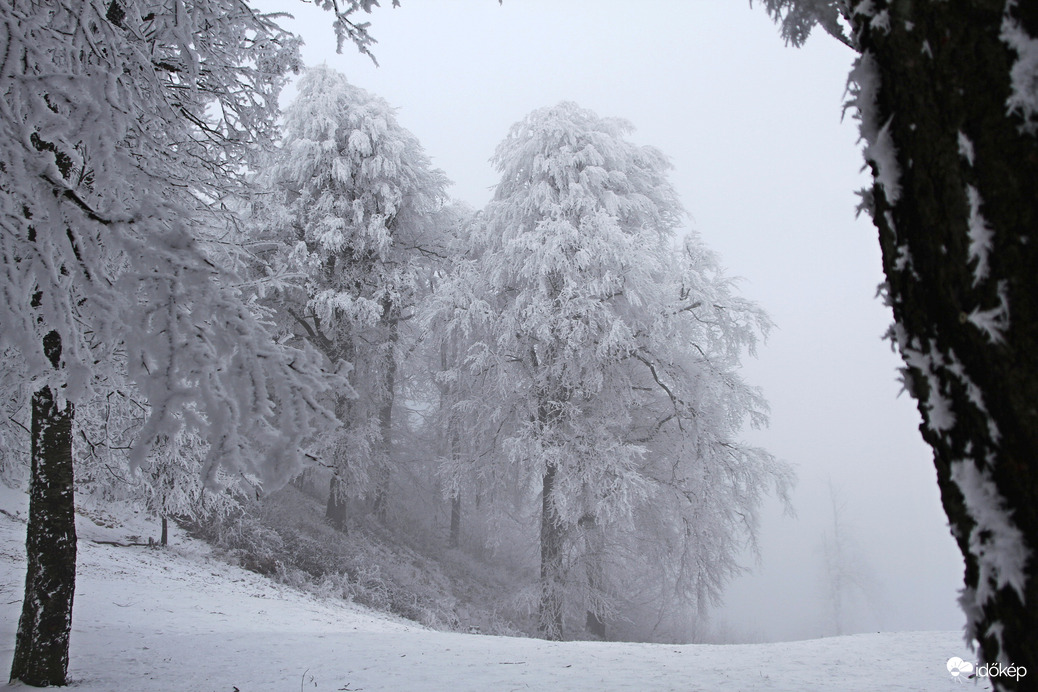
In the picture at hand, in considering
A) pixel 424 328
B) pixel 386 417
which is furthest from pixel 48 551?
pixel 386 417

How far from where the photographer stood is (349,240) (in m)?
13.5

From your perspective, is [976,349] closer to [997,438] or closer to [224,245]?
[997,438]

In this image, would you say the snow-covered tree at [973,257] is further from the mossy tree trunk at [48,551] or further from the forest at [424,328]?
A: the mossy tree trunk at [48,551]

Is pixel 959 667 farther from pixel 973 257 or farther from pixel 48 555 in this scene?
pixel 48 555

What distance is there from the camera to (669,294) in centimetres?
1080

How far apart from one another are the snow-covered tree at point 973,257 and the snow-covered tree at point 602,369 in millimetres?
8420

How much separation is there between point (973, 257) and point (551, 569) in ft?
35.0

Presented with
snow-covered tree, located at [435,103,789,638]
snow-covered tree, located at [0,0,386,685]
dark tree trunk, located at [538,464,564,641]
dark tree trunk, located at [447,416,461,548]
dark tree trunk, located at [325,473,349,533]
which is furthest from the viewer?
dark tree trunk, located at [325,473,349,533]

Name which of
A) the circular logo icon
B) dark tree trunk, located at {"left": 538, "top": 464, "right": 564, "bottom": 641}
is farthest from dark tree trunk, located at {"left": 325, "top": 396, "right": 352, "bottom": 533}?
the circular logo icon

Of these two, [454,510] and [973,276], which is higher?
[973,276]

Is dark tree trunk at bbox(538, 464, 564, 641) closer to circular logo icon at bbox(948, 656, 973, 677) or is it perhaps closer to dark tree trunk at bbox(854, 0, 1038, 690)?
circular logo icon at bbox(948, 656, 973, 677)

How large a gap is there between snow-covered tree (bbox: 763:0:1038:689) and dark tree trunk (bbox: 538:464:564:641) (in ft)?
30.8

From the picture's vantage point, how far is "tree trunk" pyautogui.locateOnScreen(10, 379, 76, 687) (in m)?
4.57

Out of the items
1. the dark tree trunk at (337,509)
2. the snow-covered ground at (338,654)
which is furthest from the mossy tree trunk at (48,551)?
the dark tree trunk at (337,509)
